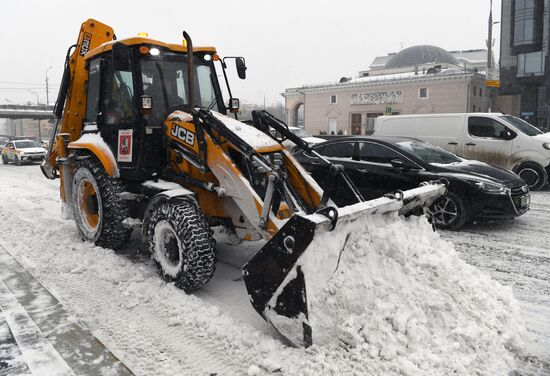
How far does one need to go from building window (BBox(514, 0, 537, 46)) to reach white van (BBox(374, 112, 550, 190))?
Answer: 3052 centimetres

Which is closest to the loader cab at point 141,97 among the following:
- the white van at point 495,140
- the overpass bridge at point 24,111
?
the white van at point 495,140

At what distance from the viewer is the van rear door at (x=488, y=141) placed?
1088 cm

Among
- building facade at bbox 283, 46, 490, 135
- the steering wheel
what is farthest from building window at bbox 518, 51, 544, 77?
the steering wheel

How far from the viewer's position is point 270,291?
333cm

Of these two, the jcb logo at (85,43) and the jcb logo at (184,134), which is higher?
the jcb logo at (85,43)

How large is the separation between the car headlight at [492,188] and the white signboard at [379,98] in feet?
121

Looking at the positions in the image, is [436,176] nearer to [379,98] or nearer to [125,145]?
[125,145]

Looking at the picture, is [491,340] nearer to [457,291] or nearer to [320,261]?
[457,291]

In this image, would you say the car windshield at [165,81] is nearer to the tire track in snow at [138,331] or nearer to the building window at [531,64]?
the tire track in snow at [138,331]

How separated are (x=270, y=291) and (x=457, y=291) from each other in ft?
5.12

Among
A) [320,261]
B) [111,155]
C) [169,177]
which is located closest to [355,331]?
[320,261]

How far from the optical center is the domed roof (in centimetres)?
5750

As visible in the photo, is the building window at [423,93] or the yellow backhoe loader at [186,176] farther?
the building window at [423,93]

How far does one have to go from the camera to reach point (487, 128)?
11.1 m
